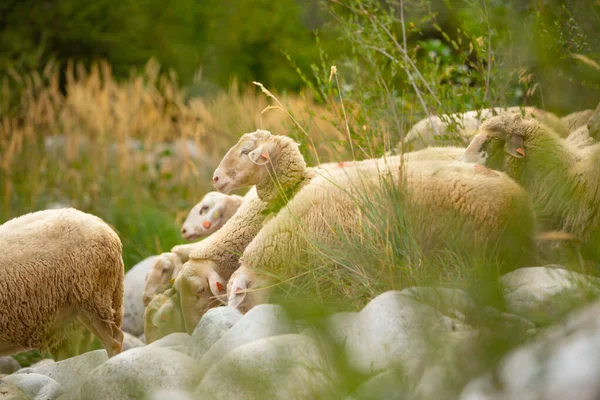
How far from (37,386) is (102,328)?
57 centimetres

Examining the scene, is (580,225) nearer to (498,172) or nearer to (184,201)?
(498,172)

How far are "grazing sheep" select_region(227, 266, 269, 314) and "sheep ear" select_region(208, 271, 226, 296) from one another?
0.41m

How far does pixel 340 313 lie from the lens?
3.17 m

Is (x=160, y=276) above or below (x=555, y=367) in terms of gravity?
below

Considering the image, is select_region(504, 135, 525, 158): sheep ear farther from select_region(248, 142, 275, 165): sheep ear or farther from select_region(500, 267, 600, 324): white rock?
select_region(248, 142, 275, 165): sheep ear

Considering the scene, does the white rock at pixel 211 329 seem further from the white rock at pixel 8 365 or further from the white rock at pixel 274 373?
the white rock at pixel 8 365

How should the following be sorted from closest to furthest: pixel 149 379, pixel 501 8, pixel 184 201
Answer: pixel 149 379 → pixel 501 8 → pixel 184 201

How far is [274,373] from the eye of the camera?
282 cm

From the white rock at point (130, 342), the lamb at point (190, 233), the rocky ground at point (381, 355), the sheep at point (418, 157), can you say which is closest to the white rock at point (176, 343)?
the rocky ground at point (381, 355)

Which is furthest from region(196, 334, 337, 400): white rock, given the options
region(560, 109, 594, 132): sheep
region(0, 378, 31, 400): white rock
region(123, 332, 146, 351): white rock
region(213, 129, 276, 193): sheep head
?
region(560, 109, 594, 132): sheep

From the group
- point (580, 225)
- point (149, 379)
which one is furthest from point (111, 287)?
point (580, 225)

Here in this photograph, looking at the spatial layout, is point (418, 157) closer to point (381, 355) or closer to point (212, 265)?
point (212, 265)

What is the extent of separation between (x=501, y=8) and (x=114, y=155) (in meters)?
4.83

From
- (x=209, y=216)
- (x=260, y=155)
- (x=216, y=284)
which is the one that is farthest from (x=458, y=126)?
(x=216, y=284)
